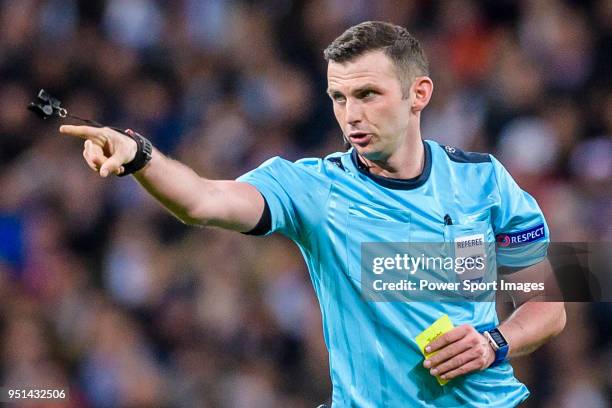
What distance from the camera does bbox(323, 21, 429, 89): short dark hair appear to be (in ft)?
13.4

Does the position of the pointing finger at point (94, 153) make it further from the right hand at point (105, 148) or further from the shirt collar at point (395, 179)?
the shirt collar at point (395, 179)

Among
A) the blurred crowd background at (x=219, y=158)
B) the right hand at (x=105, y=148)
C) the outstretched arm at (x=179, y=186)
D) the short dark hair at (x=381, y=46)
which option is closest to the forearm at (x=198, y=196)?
the outstretched arm at (x=179, y=186)

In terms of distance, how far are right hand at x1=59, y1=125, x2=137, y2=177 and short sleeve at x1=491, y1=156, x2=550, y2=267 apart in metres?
1.70

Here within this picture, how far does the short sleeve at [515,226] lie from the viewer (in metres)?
4.27

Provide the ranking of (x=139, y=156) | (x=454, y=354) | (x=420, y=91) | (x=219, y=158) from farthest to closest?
1. (x=219, y=158)
2. (x=420, y=91)
3. (x=454, y=354)
4. (x=139, y=156)

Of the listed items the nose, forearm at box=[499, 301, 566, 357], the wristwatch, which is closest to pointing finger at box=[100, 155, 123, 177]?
the nose

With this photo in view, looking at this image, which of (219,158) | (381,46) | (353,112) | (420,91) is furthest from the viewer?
(219,158)

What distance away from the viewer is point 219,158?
9047 millimetres

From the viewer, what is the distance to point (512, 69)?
8.80m

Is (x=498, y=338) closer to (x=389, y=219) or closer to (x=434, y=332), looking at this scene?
(x=434, y=332)

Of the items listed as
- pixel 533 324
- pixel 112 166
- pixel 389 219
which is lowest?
pixel 533 324

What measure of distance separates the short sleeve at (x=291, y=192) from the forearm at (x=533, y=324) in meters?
0.90

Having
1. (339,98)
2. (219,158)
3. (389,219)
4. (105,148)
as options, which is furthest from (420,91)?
(219,158)

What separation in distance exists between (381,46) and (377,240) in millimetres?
767
